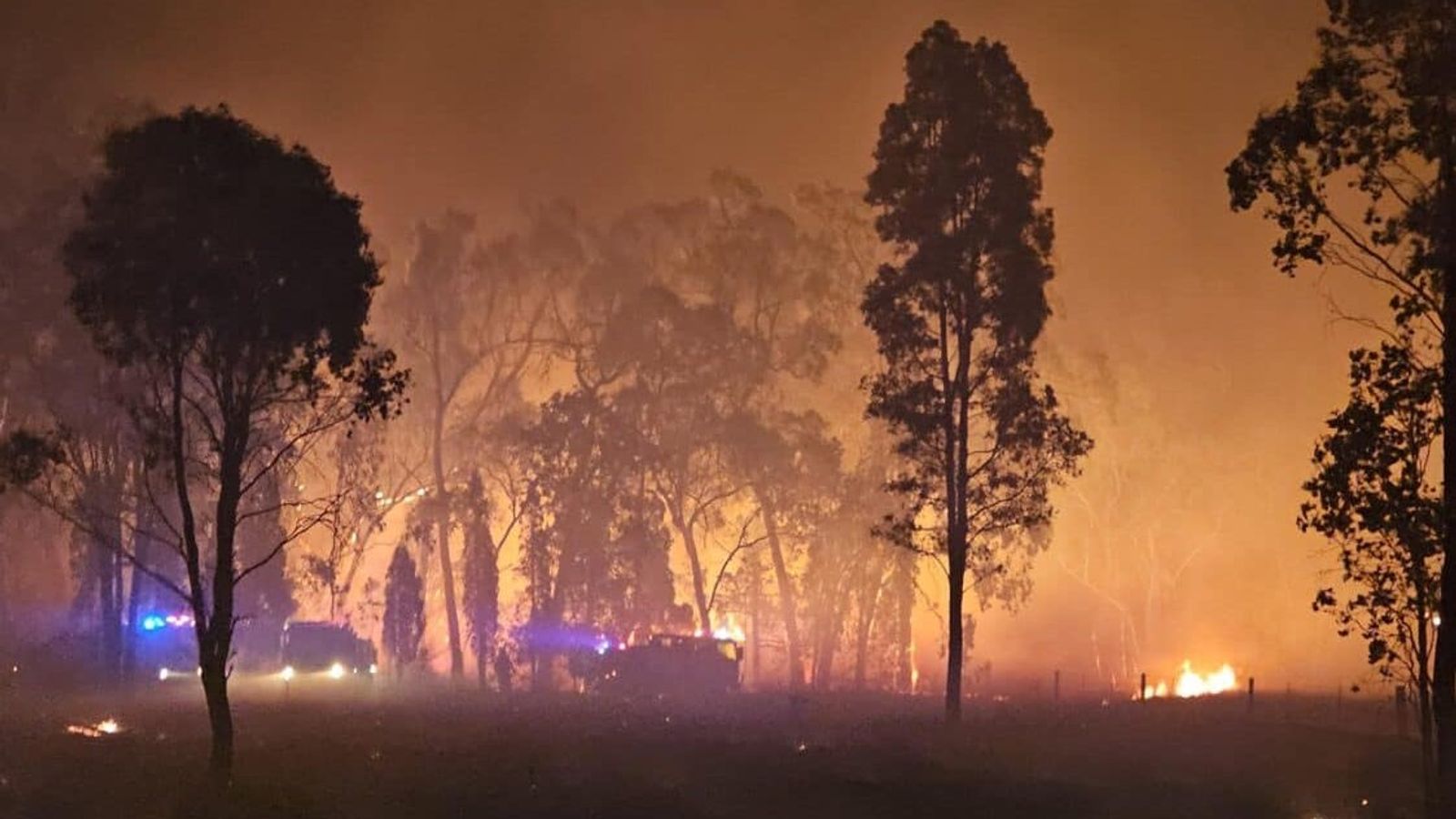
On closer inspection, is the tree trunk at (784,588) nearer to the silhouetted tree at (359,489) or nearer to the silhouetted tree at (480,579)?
the silhouetted tree at (480,579)

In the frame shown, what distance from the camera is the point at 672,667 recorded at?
4600cm

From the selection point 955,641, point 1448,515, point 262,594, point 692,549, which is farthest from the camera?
point 262,594

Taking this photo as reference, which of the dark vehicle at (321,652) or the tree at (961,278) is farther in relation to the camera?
the dark vehicle at (321,652)

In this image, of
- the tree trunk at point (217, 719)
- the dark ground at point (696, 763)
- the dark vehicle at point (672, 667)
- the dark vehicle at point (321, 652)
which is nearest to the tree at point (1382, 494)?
the dark ground at point (696, 763)

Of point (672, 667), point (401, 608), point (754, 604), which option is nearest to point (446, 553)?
point (401, 608)

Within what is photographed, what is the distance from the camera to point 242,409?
2028cm

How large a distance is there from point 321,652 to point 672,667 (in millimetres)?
13093

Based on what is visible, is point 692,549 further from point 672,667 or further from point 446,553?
point 446,553

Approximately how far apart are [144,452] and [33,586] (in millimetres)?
46682

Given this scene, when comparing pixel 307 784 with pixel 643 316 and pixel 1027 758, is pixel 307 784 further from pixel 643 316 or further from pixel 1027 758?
pixel 643 316

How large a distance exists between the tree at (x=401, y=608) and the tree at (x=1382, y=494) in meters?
41.7

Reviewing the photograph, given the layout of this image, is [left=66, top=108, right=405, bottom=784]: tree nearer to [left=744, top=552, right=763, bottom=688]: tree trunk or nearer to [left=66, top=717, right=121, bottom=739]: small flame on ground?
[left=66, top=717, right=121, bottom=739]: small flame on ground

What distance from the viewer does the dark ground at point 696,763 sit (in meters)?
20.8

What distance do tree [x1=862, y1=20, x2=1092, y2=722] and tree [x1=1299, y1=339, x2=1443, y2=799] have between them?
446 inches
